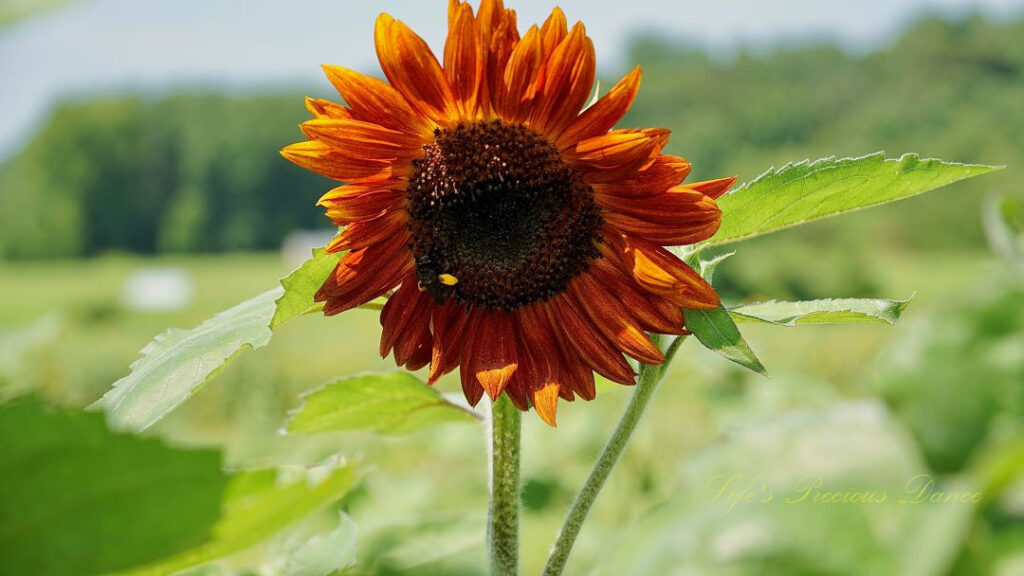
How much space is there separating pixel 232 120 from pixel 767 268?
32.3 meters

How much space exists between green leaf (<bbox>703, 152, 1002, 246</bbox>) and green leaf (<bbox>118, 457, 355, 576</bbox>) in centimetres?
61

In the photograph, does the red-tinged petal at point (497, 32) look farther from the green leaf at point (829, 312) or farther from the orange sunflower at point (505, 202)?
the green leaf at point (829, 312)

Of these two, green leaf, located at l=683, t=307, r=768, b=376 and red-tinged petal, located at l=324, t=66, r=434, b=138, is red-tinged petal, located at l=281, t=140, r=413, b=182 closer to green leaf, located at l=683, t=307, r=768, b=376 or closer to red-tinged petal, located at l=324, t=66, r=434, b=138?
red-tinged petal, located at l=324, t=66, r=434, b=138

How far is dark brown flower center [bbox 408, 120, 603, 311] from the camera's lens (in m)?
1.03

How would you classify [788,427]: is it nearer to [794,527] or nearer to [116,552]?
[794,527]

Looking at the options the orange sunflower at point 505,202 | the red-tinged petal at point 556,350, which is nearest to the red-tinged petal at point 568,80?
the orange sunflower at point 505,202

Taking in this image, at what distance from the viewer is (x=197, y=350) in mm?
815

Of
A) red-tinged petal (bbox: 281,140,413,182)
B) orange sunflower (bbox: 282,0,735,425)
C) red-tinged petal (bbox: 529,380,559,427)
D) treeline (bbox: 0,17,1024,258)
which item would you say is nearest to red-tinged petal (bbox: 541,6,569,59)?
orange sunflower (bbox: 282,0,735,425)

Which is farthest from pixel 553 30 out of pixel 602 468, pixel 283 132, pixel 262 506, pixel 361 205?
pixel 283 132

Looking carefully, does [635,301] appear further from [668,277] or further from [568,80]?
[568,80]

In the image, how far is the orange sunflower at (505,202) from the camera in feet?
2.94

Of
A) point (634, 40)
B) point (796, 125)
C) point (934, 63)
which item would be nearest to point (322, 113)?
point (796, 125)

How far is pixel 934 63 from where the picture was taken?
41.8 metres

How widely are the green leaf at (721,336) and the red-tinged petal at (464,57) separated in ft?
1.06
